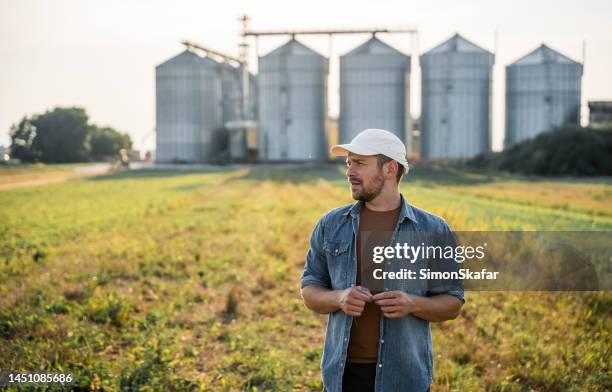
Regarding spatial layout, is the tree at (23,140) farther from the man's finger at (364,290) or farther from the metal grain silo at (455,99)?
the man's finger at (364,290)

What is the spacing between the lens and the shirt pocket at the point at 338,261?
14.6ft

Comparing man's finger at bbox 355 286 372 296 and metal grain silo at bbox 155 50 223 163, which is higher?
metal grain silo at bbox 155 50 223 163

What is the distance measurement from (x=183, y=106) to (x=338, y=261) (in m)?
67.9

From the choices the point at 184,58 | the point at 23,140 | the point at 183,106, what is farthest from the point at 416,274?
the point at 184,58

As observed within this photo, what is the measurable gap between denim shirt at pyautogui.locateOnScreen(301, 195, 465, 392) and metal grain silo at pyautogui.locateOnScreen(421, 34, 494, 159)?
197 ft

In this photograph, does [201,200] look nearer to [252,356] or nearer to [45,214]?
[45,214]

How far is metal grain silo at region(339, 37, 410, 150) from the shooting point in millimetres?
64812

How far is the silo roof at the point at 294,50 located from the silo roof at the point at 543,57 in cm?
1928

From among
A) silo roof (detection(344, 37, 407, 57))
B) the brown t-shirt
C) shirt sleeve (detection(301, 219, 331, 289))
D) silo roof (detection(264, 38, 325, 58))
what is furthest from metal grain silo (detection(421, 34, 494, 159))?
the brown t-shirt

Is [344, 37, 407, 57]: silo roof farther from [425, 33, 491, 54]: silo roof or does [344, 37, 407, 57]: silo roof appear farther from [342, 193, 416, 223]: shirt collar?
[342, 193, 416, 223]: shirt collar

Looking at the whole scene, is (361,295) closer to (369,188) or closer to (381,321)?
(381,321)

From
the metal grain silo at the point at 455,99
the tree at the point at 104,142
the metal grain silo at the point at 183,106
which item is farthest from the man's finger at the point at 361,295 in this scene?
the tree at the point at 104,142

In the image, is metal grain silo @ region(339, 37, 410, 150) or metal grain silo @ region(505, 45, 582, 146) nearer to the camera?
metal grain silo @ region(505, 45, 582, 146)

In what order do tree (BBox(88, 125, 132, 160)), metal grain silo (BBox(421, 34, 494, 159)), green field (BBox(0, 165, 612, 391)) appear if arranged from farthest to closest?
tree (BBox(88, 125, 132, 160)) → metal grain silo (BBox(421, 34, 494, 159)) → green field (BBox(0, 165, 612, 391))
